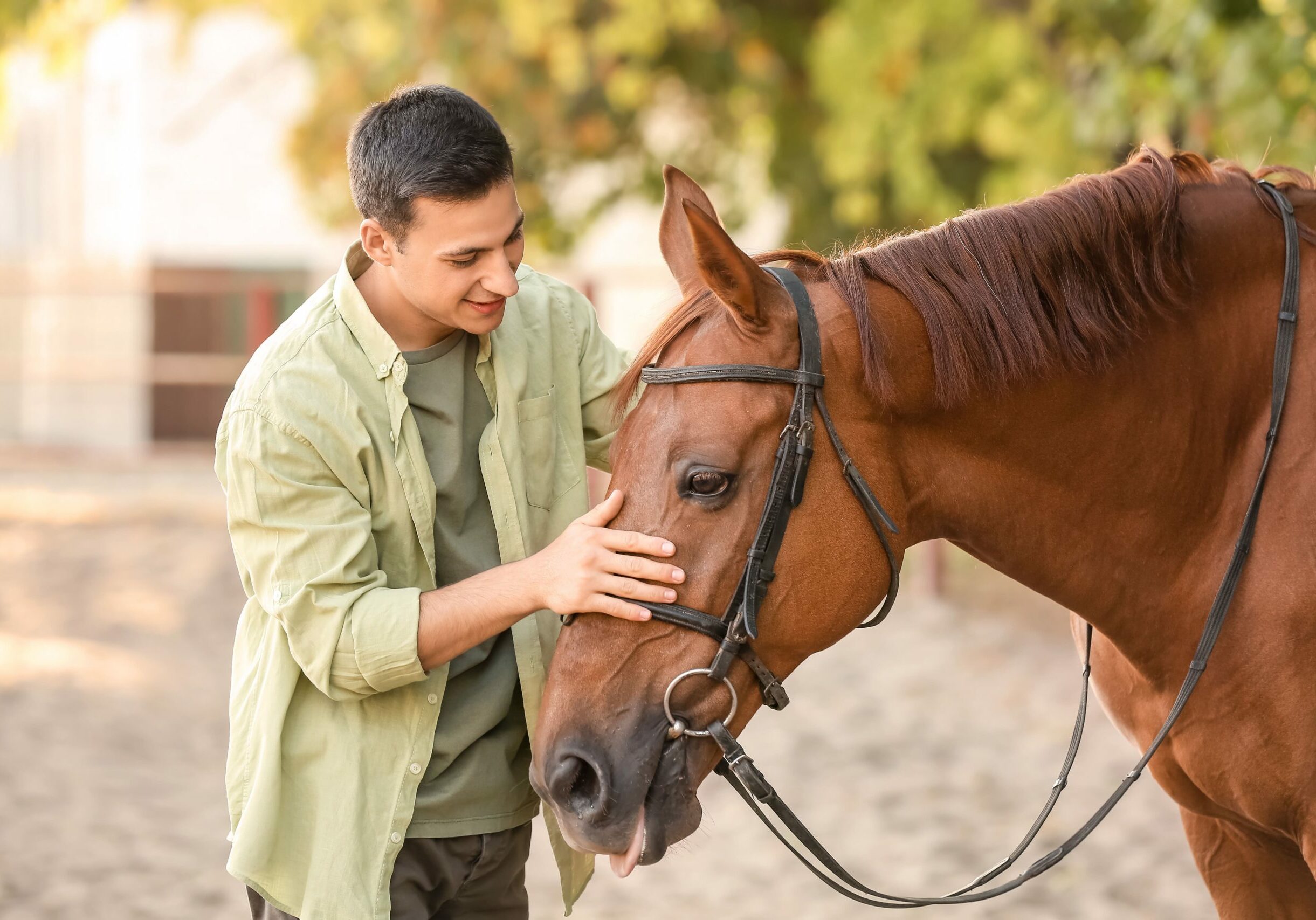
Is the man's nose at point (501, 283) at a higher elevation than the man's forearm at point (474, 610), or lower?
higher

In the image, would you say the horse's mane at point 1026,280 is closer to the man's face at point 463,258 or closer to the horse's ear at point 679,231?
the horse's ear at point 679,231

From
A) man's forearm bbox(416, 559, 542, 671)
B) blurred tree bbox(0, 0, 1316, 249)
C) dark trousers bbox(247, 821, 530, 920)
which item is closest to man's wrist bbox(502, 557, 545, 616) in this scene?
man's forearm bbox(416, 559, 542, 671)

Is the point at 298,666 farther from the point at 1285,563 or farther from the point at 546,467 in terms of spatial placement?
the point at 1285,563

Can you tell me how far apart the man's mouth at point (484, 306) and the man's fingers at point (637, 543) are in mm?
427

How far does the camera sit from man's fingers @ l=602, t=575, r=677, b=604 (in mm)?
1802

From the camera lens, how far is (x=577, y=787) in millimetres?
1862

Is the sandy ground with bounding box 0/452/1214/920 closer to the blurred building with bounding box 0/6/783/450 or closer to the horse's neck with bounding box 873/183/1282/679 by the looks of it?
the horse's neck with bounding box 873/183/1282/679

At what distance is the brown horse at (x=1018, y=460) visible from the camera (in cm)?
185

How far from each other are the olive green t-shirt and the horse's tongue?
33cm

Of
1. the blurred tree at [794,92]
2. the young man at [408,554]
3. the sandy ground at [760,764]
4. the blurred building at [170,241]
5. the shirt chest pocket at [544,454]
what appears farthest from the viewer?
the blurred building at [170,241]

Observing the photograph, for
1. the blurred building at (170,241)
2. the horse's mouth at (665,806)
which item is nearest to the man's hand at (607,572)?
the horse's mouth at (665,806)

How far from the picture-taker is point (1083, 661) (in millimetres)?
2320

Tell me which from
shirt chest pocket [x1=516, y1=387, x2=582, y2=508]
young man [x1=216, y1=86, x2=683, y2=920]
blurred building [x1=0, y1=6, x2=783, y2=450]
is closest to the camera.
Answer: young man [x1=216, y1=86, x2=683, y2=920]

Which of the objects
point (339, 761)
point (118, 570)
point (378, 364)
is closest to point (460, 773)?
point (339, 761)
